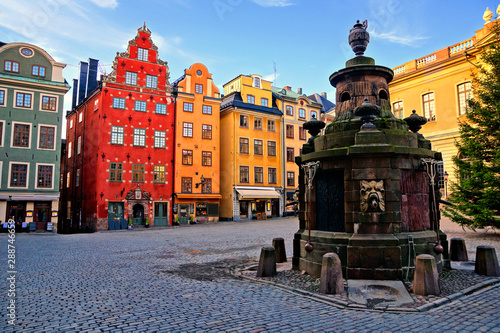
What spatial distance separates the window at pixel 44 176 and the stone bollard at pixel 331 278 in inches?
1240

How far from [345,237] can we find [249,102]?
123ft

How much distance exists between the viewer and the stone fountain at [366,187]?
8.77 metres

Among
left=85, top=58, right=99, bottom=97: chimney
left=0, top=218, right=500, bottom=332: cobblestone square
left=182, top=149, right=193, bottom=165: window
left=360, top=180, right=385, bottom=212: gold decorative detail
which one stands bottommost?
left=0, top=218, right=500, bottom=332: cobblestone square

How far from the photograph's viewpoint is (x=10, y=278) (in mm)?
9742

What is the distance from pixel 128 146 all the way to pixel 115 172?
9.32 feet

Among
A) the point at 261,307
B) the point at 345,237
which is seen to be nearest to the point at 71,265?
the point at 261,307

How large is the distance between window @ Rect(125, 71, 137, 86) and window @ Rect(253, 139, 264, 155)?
15078 millimetres

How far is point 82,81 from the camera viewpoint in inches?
1880

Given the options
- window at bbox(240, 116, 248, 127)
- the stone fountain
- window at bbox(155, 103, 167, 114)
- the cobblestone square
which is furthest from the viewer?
window at bbox(240, 116, 248, 127)

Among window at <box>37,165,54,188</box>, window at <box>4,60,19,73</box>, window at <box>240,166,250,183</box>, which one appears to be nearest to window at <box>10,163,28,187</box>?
window at <box>37,165,54,188</box>

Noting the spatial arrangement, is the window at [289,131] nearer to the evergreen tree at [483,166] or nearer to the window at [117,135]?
the window at [117,135]

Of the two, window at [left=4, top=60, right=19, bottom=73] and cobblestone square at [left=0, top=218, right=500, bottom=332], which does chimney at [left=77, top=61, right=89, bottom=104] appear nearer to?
window at [left=4, top=60, right=19, bottom=73]

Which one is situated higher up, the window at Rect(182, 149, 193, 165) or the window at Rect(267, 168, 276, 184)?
the window at Rect(182, 149, 193, 165)

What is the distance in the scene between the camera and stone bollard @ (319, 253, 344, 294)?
7.70 metres
